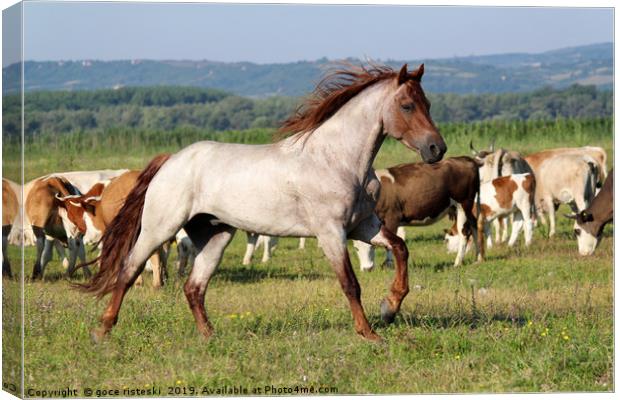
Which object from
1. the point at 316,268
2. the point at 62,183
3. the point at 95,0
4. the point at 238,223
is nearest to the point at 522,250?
the point at 316,268

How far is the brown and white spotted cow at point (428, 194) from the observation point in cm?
1816

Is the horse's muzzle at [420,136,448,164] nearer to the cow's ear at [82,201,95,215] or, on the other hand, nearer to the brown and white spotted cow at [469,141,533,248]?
the cow's ear at [82,201,95,215]

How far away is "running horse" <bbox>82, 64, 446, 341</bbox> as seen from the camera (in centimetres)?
959

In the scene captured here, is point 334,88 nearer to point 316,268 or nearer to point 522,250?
point 316,268

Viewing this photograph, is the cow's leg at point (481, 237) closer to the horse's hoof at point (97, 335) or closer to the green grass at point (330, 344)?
the green grass at point (330, 344)

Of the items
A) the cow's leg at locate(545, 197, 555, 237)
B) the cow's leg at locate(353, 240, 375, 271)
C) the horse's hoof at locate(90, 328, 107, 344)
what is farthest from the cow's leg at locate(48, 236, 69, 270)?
the cow's leg at locate(545, 197, 555, 237)

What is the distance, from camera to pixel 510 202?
20188 millimetres

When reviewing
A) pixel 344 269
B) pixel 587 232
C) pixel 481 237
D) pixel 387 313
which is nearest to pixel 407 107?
pixel 344 269

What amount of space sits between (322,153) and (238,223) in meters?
0.83

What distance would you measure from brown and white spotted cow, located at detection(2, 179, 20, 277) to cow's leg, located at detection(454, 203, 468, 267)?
9.40 m

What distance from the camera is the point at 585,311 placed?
36.8 ft

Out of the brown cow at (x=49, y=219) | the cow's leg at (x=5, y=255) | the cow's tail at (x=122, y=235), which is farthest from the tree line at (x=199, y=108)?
the cow's tail at (x=122, y=235)

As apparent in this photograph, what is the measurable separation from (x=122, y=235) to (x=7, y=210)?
5.42 feet

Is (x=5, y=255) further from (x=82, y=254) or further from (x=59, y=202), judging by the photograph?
(x=82, y=254)
